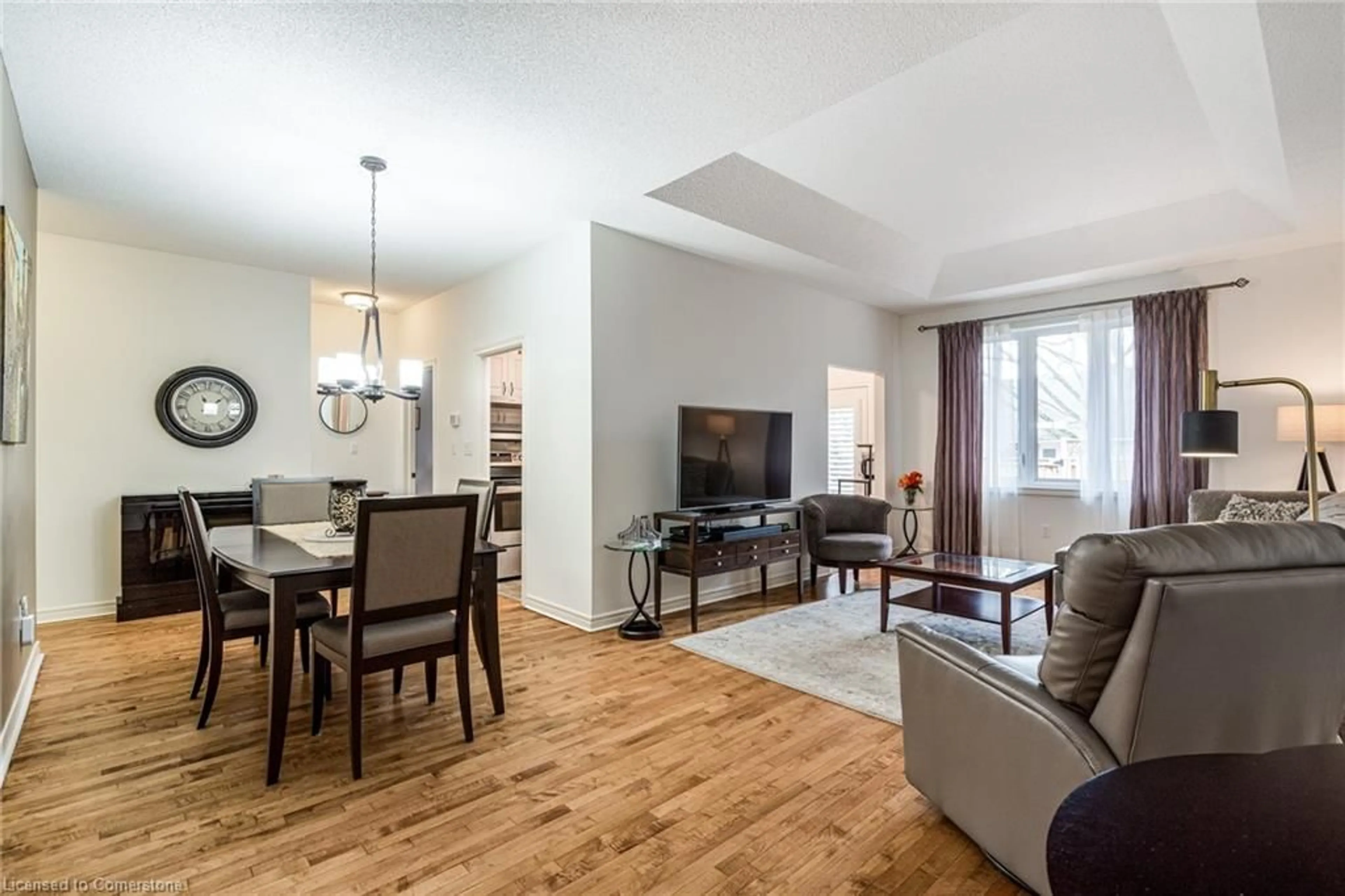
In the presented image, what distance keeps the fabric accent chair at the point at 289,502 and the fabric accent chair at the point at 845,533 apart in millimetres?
3548

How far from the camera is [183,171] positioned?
342 centimetres

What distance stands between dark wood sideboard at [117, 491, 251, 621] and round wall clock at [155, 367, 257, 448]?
50 centimetres

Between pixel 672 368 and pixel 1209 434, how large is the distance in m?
3.09

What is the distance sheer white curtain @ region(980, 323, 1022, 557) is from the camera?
614 cm

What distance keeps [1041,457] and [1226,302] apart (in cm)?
180

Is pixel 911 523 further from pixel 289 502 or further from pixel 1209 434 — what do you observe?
pixel 289 502

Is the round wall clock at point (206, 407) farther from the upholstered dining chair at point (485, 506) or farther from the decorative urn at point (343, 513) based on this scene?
the upholstered dining chair at point (485, 506)

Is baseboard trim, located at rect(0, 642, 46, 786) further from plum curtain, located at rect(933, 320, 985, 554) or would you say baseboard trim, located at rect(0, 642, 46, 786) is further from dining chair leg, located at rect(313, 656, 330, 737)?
plum curtain, located at rect(933, 320, 985, 554)

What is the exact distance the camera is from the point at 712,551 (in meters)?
4.34

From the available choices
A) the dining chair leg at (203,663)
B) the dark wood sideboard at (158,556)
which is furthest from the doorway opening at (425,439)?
the dining chair leg at (203,663)

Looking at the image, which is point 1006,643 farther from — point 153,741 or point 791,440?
point 153,741

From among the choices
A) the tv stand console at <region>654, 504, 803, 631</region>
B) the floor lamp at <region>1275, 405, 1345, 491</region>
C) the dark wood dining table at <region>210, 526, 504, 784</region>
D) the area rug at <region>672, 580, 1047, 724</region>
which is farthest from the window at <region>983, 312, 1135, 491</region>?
the dark wood dining table at <region>210, 526, 504, 784</region>

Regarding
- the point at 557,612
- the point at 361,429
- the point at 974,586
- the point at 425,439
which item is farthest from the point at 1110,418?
the point at 361,429

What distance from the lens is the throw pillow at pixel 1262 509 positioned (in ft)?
12.4
